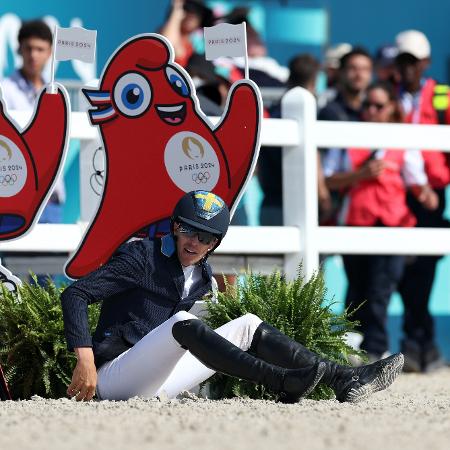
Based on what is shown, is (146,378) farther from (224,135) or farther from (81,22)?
(81,22)

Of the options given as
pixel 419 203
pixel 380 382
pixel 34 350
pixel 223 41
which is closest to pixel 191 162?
pixel 223 41

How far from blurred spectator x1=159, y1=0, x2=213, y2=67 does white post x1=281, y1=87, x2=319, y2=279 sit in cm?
146

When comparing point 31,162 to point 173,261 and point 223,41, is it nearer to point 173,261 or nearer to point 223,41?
point 223,41

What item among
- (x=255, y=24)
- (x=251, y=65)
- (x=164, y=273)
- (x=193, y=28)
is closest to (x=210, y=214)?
(x=164, y=273)

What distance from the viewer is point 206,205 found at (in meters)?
6.08

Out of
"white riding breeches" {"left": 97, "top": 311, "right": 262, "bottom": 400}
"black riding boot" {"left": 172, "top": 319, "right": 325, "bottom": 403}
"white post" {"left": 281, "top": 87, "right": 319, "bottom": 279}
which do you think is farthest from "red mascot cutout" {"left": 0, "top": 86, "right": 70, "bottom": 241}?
"black riding boot" {"left": 172, "top": 319, "right": 325, "bottom": 403}

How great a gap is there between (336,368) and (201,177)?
183cm

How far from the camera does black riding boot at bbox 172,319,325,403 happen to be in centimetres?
572

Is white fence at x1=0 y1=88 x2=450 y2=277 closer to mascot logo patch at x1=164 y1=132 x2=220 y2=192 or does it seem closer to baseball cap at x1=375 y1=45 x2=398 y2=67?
mascot logo patch at x1=164 y1=132 x2=220 y2=192

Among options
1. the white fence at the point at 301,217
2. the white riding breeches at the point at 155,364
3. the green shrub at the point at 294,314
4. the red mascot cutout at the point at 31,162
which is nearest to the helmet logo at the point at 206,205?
the white riding breeches at the point at 155,364

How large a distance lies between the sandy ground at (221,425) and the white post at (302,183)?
2237 mm

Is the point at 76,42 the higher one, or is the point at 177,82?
the point at 76,42

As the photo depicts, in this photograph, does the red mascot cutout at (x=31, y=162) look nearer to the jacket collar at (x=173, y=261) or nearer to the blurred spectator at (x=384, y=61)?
the jacket collar at (x=173, y=261)

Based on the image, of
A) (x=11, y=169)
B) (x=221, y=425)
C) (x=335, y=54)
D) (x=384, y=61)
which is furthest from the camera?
(x=335, y=54)
